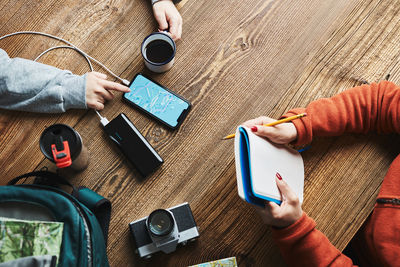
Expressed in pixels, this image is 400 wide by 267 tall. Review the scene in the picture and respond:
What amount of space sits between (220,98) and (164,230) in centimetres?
40

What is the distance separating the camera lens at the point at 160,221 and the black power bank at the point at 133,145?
12 centimetres

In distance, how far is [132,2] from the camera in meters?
0.94

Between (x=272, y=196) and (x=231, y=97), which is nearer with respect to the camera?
(x=272, y=196)

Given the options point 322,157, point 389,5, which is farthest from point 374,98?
point 389,5

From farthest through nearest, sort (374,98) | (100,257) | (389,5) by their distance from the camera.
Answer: (389,5)
(374,98)
(100,257)

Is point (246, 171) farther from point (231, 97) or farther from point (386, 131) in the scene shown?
point (386, 131)

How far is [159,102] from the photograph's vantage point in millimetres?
894

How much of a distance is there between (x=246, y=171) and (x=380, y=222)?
0.42m

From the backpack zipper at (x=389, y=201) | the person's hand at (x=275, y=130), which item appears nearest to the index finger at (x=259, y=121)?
the person's hand at (x=275, y=130)

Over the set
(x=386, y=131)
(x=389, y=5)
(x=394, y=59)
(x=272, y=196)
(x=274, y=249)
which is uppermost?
(x=389, y=5)

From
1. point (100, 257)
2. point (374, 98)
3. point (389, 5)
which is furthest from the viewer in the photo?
point (389, 5)

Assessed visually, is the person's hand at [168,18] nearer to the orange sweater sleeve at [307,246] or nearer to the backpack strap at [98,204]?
the backpack strap at [98,204]

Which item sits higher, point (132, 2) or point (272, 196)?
point (132, 2)

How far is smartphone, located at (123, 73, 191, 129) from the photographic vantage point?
2.91ft
